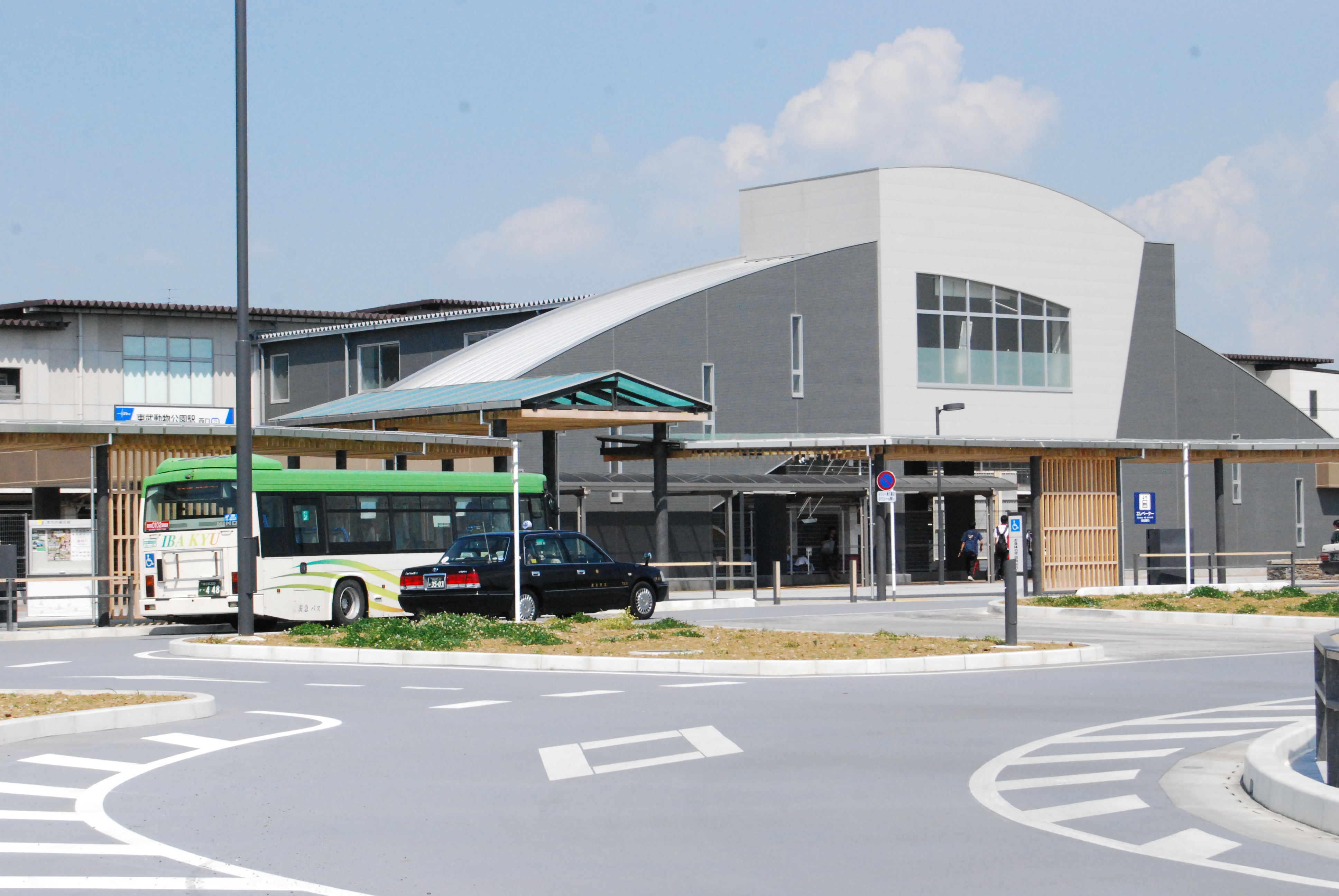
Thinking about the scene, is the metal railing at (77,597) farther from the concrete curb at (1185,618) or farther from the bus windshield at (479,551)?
the concrete curb at (1185,618)

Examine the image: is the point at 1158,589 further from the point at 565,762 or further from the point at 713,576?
the point at 565,762

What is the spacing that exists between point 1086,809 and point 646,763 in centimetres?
328

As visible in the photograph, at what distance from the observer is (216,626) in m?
29.9

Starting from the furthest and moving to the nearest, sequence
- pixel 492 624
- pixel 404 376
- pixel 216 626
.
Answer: pixel 404 376
pixel 216 626
pixel 492 624

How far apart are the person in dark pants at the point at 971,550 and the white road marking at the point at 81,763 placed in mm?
40161

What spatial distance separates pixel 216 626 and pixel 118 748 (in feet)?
59.1

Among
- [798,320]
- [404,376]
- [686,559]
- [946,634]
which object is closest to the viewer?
[946,634]

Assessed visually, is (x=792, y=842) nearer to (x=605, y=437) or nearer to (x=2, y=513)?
(x=605, y=437)

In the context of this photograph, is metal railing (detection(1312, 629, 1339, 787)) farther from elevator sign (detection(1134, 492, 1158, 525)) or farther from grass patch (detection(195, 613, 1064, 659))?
elevator sign (detection(1134, 492, 1158, 525))

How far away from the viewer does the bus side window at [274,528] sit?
87.9 ft

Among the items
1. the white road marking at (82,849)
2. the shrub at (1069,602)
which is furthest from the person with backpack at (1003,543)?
the white road marking at (82,849)

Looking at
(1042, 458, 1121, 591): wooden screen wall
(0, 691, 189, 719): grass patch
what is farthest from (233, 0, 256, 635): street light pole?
(1042, 458, 1121, 591): wooden screen wall

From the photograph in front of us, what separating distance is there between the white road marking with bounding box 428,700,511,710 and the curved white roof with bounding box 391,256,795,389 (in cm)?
2787

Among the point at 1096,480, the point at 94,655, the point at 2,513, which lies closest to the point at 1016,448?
the point at 1096,480
